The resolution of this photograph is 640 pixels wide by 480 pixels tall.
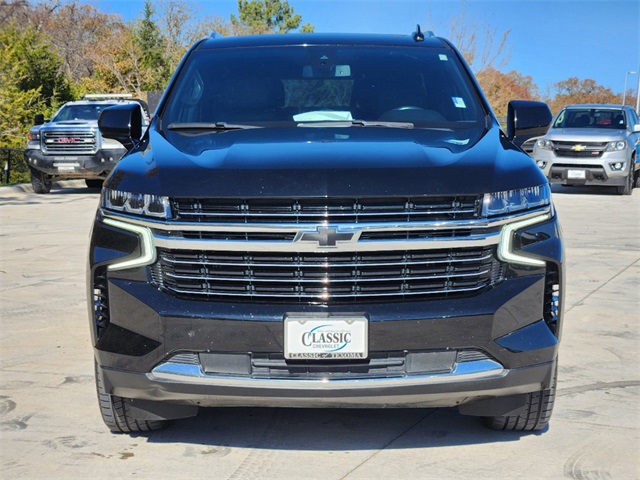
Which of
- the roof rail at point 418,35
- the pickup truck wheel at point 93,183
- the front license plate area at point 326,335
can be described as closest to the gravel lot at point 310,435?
the front license plate area at point 326,335

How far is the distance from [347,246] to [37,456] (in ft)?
5.55

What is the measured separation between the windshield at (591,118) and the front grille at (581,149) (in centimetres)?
120

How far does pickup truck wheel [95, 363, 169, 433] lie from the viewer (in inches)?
171

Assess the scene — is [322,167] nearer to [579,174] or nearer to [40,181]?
[40,181]

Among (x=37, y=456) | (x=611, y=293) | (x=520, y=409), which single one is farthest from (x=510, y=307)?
(x=611, y=293)

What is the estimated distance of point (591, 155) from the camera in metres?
19.6

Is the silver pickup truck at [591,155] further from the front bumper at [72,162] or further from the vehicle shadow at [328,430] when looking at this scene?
the vehicle shadow at [328,430]

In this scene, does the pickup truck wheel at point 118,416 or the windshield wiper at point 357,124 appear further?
the windshield wiper at point 357,124

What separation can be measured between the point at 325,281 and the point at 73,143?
15490 millimetres

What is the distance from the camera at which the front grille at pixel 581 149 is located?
19.5m

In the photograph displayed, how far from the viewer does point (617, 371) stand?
19.2 feet

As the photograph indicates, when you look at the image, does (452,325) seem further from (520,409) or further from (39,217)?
(39,217)

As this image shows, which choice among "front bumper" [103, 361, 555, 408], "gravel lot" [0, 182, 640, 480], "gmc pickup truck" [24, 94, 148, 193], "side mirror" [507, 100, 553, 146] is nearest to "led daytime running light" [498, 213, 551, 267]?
"front bumper" [103, 361, 555, 408]

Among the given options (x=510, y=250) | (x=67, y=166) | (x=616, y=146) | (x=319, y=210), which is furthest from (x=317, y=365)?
(x=616, y=146)
